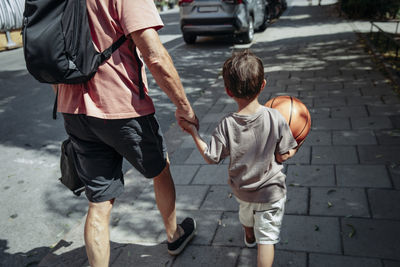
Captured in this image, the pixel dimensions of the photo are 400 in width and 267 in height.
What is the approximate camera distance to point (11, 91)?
7.69 m

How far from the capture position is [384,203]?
2998 millimetres

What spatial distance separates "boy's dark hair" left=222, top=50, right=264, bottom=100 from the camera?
187 centimetres

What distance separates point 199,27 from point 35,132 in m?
6.83

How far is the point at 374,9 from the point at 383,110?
42.4 ft

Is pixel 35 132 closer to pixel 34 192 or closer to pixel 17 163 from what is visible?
pixel 17 163

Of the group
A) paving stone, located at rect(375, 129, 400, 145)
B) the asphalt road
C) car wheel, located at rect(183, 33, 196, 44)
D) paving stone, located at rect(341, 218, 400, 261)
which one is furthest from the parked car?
paving stone, located at rect(341, 218, 400, 261)

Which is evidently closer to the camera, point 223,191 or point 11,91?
point 223,191

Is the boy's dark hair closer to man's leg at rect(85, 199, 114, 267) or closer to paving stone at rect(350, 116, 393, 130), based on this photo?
man's leg at rect(85, 199, 114, 267)

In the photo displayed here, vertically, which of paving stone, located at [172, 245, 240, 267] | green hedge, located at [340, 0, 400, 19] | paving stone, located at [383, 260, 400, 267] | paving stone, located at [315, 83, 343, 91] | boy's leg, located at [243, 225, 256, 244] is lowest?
green hedge, located at [340, 0, 400, 19]

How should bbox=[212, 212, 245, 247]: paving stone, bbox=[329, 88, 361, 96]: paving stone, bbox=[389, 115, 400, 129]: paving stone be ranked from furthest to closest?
bbox=[329, 88, 361, 96]: paving stone, bbox=[389, 115, 400, 129]: paving stone, bbox=[212, 212, 245, 247]: paving stone

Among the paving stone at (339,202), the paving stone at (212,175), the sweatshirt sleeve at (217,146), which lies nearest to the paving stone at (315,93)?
the paving stone at (212,175)

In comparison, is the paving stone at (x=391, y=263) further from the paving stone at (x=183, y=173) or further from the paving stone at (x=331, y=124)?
the paving stone at (x=331, y=124)

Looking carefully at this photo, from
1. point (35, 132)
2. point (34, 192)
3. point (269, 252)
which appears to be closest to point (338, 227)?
point (269, 252)

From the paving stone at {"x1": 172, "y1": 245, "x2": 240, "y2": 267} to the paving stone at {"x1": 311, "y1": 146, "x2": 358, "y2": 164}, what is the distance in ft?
5.53
